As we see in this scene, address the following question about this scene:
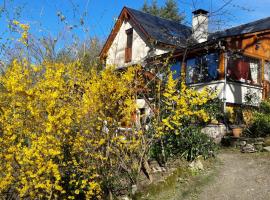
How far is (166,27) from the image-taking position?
2228 centimetres

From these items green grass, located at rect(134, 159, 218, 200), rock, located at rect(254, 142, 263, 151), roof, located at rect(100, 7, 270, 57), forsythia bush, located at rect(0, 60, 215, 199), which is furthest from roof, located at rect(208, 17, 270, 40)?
forsythia bush, located at rect(0, 60, 215, 199)

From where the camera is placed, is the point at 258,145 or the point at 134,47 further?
the point at 134,47

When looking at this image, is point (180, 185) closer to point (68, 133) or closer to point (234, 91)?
point (68, 133)

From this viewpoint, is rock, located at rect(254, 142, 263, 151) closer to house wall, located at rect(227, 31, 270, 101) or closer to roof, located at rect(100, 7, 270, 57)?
house wall, located at rect(227, 31, 270, 101)

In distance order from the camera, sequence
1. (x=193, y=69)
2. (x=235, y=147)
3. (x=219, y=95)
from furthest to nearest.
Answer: (x=193, y=69) → (x=219, y=95) → (x=235, y=147)

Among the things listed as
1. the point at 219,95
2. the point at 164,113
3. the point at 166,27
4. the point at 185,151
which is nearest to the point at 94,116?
the point at 164,113

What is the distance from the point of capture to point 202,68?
1542 centimetres

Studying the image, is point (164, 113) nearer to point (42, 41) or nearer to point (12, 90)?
point (12, 90)

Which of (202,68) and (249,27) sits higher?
(249,27)

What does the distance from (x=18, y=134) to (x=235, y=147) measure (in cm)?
696

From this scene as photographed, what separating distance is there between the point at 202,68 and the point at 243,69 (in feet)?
5.76

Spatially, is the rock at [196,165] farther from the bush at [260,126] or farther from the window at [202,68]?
the window at [202,68]

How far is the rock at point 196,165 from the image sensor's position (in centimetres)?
877

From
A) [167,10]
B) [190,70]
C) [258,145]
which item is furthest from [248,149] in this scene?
[167,10]
